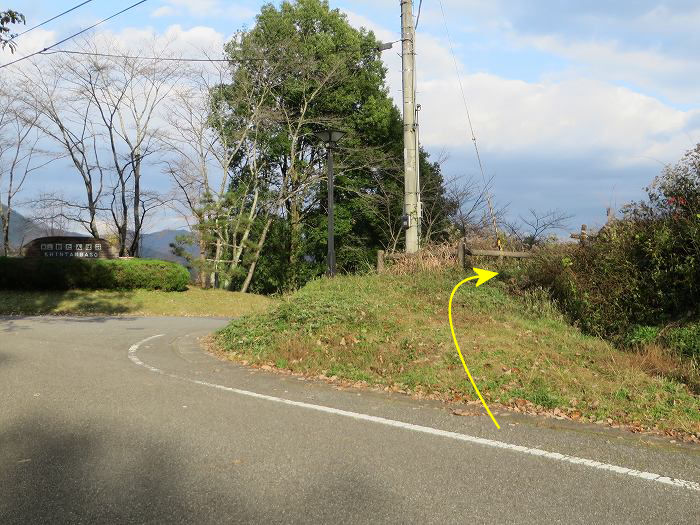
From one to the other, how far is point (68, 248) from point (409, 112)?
2216cm

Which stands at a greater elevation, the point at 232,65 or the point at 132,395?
the point at 232,65

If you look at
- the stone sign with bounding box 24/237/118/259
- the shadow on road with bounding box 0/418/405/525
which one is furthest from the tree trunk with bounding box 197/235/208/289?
the shadow on road with bounding box 0/418/405/525

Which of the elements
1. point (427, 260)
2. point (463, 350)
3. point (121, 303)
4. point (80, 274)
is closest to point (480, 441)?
point (463, 350)

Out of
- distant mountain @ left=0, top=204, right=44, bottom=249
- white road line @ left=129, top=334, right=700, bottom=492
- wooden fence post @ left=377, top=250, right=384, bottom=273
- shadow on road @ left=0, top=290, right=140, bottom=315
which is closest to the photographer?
white road line @ left=129, top=334, right=700, bottom=492

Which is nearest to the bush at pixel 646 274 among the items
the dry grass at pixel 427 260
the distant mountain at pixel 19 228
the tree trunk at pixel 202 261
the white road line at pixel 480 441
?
the dry grass at pixel 427 260

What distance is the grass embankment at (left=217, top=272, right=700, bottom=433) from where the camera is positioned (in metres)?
6.71

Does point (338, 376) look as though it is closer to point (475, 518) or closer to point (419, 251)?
point (475, 518)

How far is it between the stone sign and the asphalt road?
24963mm

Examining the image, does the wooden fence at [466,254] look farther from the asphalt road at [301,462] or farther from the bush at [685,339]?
the asphalt road at [301,462]

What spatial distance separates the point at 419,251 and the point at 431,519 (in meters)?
11.7

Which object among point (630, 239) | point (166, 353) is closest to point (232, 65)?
point (166, 353)

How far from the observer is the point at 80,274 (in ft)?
88.7

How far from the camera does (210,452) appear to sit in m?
5.00

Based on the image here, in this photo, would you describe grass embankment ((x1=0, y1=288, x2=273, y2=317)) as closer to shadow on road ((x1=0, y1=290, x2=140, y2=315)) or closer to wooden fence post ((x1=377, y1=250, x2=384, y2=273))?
shadow on road ((x1=0, y1=290, x2=140, y2=315))
